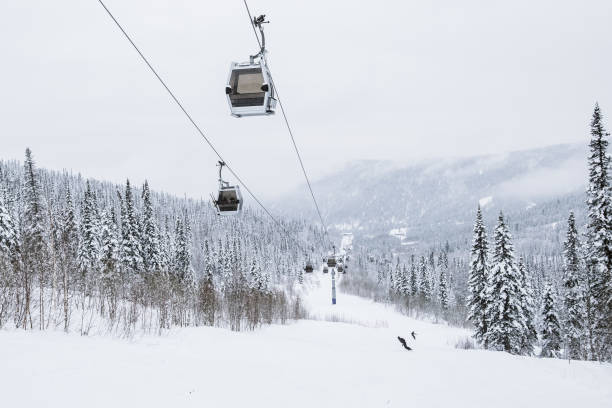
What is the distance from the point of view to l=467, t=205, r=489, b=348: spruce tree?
34625mm

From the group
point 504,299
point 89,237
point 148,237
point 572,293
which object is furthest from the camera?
point 148,237

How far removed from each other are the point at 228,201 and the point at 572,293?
1434 inches

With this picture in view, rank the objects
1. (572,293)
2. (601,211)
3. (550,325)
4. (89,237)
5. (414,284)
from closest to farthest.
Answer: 1. (601,211)
2. (572,293)
3. (550,325)
4. (89,237)
5. (414,284)

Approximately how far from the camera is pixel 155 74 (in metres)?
6.27

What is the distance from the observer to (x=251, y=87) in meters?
8.38

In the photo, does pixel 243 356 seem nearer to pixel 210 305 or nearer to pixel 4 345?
pixel 4 345

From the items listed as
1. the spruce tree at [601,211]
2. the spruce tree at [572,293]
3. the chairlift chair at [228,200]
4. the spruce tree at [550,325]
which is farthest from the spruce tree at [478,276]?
the chairlift chair at [228,200]

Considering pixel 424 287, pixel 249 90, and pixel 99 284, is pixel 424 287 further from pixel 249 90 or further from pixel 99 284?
pixel 249 90

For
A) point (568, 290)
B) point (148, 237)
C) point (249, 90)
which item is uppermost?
point (249, 90)

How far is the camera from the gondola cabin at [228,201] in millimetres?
12406

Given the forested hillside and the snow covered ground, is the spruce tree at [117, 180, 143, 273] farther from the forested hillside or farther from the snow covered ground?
the snow covered ground

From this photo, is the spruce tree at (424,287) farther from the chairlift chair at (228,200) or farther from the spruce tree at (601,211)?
the chairlift chair at (228,200)

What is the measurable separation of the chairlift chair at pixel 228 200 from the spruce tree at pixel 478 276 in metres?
28.6

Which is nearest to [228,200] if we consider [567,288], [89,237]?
[567,288]
